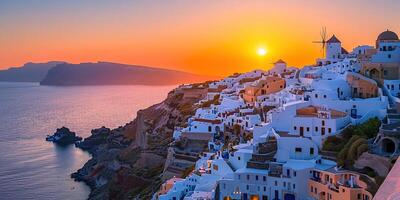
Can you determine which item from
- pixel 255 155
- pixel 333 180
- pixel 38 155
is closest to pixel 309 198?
pixel 333 180

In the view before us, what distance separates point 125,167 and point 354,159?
61.3 ft

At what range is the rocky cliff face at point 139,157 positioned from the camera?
87.6 ft

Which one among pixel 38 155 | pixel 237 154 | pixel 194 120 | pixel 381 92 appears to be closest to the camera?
pixel 237 154

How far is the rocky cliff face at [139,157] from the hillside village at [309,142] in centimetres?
314

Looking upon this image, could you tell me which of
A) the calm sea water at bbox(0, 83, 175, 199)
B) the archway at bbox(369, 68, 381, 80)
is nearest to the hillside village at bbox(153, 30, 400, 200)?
the archway at bbox(369, 68, 381, 80)

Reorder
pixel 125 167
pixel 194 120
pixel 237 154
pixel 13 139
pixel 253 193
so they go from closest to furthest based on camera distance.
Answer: pixel 253 193
pixel 237 154
pixel 194 120
pixel 125 167
pixel 13 139

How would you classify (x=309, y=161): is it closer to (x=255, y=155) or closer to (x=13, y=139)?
(x=255, y=155)

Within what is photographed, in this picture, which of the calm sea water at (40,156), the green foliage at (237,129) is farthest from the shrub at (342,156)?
the calm sea water at (40,156)

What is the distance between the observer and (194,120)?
26.0m

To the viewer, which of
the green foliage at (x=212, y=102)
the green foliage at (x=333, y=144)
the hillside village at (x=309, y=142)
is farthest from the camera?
the green foliage at (x=212, y=102)

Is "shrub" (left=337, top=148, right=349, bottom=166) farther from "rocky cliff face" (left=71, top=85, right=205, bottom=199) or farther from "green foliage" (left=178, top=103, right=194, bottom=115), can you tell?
"green foliage" (left=178, top=103, right=194, bottom=115)

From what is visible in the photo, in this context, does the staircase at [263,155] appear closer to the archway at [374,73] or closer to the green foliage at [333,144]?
the green foliage at [333,144]

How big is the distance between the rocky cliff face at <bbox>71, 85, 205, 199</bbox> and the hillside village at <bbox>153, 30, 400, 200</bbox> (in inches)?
124

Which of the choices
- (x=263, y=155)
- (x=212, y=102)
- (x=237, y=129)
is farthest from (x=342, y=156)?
(x=212, y=102)
